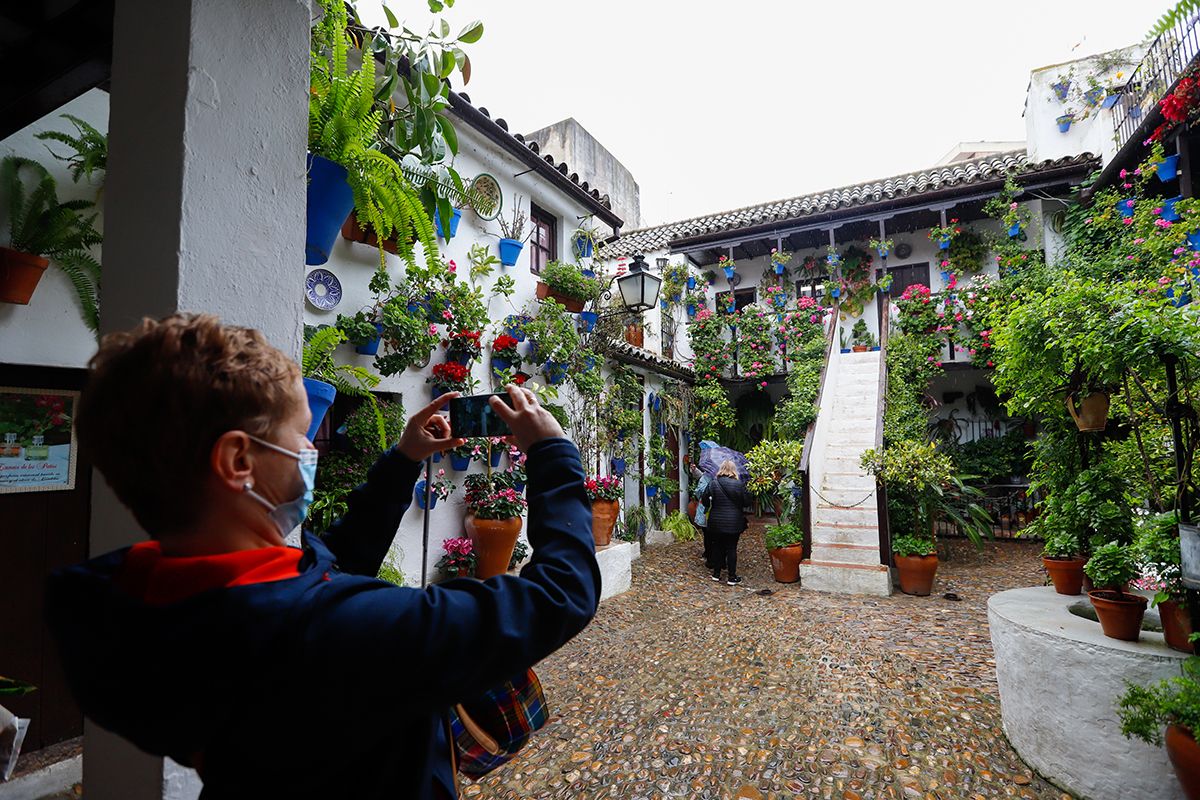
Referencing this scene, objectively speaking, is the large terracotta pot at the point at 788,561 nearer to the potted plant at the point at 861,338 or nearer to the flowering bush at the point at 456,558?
the flowering bush at the point at 456,558

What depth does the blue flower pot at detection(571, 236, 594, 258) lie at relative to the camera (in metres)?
7.88

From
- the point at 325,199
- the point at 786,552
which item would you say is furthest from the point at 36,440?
the point at 786,552

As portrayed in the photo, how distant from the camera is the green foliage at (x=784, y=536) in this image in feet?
23.6

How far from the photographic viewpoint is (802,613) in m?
5.85

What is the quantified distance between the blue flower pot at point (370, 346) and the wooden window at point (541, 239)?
278 cm

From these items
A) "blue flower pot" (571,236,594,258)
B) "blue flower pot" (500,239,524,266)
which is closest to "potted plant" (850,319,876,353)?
"blue flower pot" (571,236,594,258)

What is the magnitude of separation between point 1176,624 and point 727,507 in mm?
4598

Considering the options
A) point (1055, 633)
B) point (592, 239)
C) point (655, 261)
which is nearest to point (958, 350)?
point (655, 261)

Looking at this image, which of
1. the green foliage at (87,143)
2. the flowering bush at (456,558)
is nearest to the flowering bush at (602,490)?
the flowering bush at (456,558)

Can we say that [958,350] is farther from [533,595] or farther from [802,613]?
[533,595]

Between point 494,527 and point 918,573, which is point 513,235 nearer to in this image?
point 494,527

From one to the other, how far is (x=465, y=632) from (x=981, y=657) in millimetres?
5461

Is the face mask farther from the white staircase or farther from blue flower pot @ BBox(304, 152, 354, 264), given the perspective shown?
the white staircase

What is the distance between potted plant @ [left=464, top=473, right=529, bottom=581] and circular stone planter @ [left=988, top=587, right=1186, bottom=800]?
403cm
